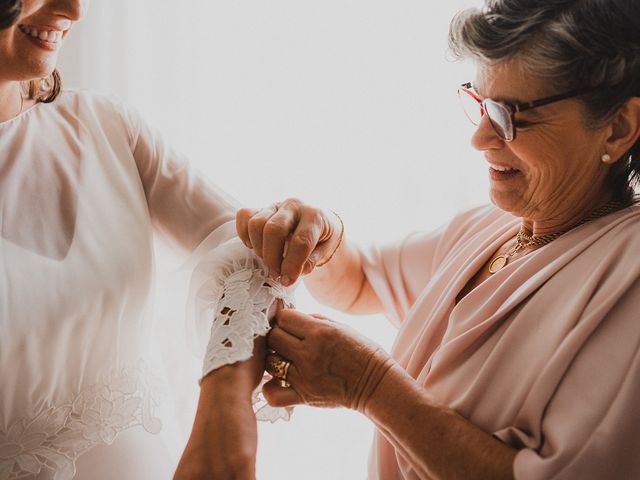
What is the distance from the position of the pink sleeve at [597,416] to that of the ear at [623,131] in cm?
32

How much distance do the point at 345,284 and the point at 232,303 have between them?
566 millimetres

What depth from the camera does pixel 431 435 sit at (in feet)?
3.95

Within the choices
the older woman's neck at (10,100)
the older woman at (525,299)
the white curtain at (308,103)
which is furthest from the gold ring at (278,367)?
the white curtain at (308,103)

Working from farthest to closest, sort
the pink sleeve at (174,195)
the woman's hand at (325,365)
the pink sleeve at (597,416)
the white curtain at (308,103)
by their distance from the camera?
the white curtain at (308,103), the pink sleeve at (174,195), the woman's hand at (325,365), the pink sleeve at (597,416)

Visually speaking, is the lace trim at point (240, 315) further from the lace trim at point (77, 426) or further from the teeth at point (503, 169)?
the teeth at point (503, 169)

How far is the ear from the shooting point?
1.28 metres

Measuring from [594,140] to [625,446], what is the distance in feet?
1.90

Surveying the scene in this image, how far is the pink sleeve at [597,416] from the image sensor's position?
1.06 m

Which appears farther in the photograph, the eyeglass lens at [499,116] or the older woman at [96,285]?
the eyeglass lens at [499,116]

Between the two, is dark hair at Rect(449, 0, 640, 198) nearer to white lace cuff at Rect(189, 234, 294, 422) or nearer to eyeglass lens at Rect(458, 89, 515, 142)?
eyeglass lens at Rect(458, 89, 515, 142)

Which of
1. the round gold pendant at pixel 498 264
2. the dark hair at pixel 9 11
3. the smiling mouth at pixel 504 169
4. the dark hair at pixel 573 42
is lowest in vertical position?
the round gold pendant at pixel 498 264

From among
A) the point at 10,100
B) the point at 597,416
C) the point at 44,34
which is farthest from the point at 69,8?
the point at 597,416

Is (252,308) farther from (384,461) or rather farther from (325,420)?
(325,420)

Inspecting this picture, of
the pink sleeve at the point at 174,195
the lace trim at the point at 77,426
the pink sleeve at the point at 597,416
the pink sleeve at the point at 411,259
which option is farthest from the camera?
the pink sleeve at the point at 411,259
